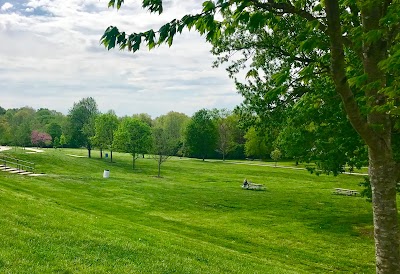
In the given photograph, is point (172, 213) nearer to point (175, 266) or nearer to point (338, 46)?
point (175, 266)

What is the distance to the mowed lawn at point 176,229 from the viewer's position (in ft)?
30.6

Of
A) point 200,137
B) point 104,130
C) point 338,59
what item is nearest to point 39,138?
point 104,130

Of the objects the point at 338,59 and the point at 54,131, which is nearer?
the point at 338,59

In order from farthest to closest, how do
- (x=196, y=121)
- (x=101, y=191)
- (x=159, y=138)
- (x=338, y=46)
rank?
(x=196, y=121), (x=159, y=138), (x=101, y=191), (x=338, y=46)

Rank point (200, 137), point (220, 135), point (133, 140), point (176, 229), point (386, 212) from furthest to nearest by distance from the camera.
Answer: point (220, 135), point (200, 137), point (133, 140), point (176, 229), point (386, 212)

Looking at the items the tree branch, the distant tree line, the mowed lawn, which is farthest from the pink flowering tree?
the tree branch

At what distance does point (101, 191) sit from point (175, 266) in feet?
77.8

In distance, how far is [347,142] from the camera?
18.8 m

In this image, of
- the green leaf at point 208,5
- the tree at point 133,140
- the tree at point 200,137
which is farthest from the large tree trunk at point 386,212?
the tree at point 200,137

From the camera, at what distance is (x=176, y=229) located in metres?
19.7

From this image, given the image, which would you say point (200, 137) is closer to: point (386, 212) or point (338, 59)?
point (386, 212)

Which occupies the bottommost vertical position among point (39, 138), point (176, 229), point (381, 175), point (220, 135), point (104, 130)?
point (176, 229)

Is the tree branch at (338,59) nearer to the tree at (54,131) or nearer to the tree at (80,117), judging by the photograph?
the tree at (80,117)

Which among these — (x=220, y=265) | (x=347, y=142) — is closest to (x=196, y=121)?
(x=347, y=142)
